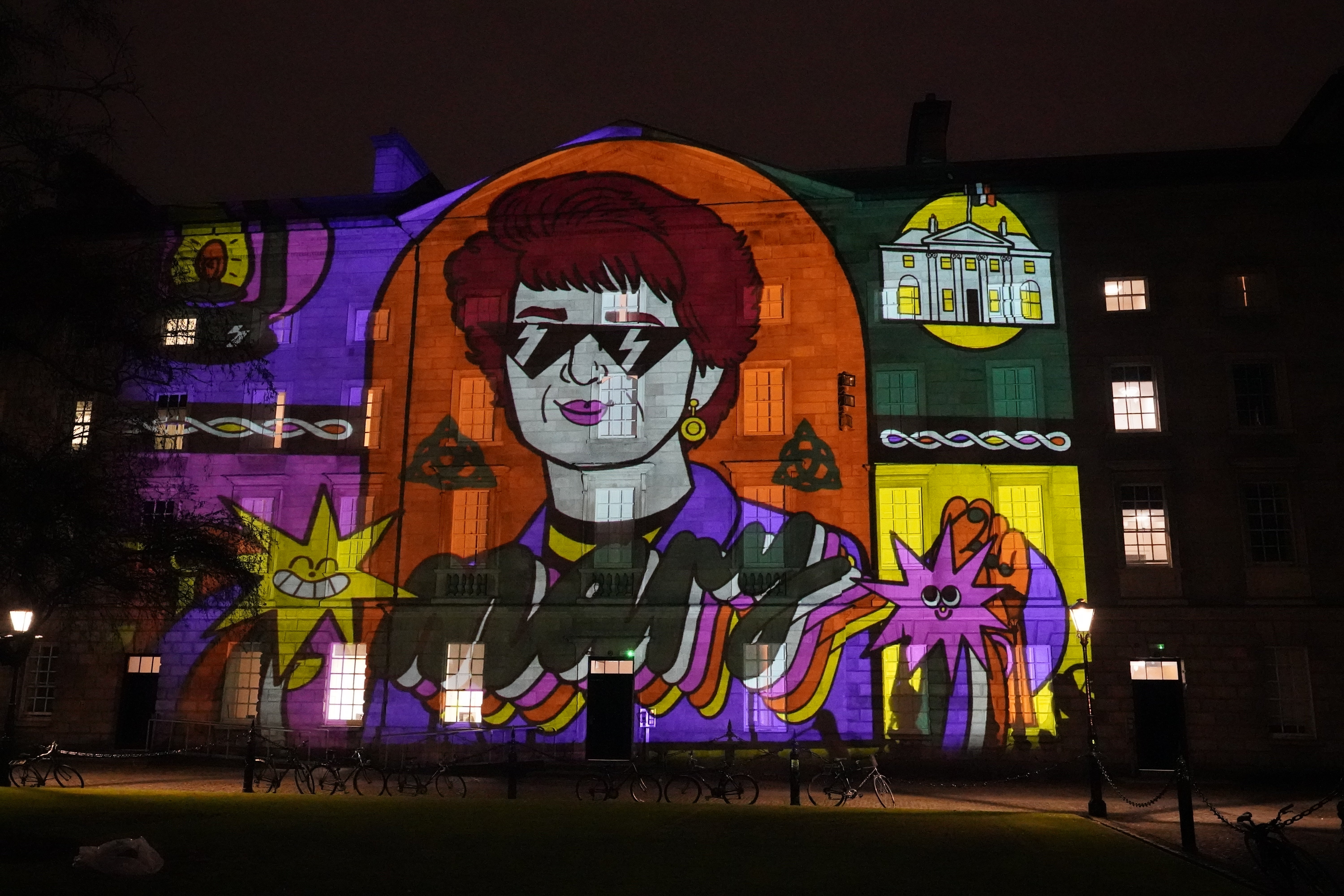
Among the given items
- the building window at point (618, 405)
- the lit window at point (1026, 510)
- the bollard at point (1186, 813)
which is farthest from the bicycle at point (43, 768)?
the lit window at point (1026, 510)

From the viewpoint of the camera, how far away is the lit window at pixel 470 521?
2950 centimetres

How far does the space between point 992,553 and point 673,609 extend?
856cm

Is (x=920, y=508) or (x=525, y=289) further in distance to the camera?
(x=525, y=289)

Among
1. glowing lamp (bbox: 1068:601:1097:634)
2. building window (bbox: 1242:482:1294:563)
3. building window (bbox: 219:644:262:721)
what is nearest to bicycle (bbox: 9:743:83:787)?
building window (bbox: 219:644:262:721)

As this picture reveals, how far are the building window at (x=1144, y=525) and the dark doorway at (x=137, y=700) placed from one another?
1068 inches

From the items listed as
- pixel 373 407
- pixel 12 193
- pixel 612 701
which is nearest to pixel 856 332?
pixel 612 701

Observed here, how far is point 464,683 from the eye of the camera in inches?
1129

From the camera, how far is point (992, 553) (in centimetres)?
2783

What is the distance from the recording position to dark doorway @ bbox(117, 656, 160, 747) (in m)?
30.0

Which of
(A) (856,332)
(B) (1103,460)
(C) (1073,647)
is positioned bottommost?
(C) (1073,647)

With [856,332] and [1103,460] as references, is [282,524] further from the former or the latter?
[1103,460]

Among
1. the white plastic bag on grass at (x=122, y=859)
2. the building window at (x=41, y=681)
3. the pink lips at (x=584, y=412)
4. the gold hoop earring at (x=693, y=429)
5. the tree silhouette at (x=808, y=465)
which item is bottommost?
the white plastic bag on grass at (x=122, y=859)

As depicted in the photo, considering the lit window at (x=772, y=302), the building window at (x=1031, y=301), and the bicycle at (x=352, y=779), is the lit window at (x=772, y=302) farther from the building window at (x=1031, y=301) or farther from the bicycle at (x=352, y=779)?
the bicycle at (x=352, y=779)

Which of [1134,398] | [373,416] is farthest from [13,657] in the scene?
[1134,398]
